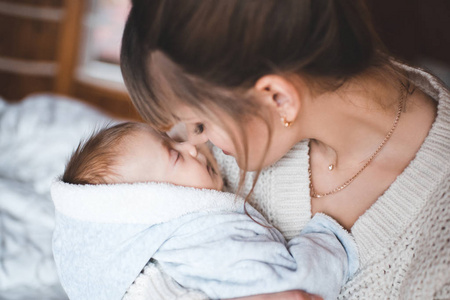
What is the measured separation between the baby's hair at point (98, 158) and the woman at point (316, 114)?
166 millimetres

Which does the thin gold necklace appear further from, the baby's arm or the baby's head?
the baby's head

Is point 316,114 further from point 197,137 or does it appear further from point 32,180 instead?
point 32,180

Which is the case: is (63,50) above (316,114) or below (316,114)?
below

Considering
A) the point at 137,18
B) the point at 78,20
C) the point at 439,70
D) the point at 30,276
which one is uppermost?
the point at 137,18

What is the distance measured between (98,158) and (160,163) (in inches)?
5.4

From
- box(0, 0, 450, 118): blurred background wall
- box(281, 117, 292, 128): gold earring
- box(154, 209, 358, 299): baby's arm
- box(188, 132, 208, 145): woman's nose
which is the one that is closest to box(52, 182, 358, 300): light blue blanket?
box(154, 209, 358, 299): baby's arm

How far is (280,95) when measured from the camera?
815 mm

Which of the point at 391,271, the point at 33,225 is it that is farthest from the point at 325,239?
the point at 33,225

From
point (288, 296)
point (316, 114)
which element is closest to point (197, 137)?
point (316, 114)

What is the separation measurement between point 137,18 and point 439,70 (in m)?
1.91

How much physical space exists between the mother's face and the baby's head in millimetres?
118

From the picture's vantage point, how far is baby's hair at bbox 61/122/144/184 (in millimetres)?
974

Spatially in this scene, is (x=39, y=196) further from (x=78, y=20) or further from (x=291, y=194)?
(x=78, y=20)

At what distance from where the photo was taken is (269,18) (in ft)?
2.35
